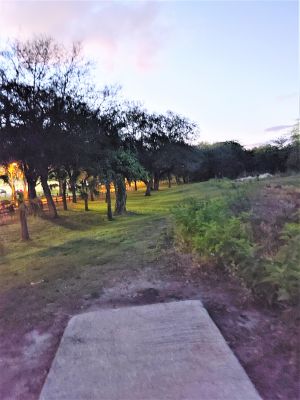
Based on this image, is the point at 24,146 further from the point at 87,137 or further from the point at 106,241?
the point at 106,241

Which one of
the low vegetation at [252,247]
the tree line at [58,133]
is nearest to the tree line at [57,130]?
the tree line at [58,133]

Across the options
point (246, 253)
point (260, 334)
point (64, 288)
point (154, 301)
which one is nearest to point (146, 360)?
point (260, 334)

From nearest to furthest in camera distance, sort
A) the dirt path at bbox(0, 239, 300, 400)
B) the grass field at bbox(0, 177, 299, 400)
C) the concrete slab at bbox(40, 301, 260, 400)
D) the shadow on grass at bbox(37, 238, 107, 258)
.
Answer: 1. the concrete slab at bbox(40, 301, 260, 400)
2. the dirt path at bbox(0, 239, 300, 400)
3. the grass field at bbox(0, 177, 299, 400)
4. the shadow on grass at bbox(37, 238, 107, 258)

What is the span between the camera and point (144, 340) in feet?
10.2

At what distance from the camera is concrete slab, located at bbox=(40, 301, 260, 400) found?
2.40 m

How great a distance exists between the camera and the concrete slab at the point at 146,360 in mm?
2404

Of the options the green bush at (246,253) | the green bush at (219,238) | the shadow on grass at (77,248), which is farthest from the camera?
the shadow on grass at (77,248)

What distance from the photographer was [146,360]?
2.78 m

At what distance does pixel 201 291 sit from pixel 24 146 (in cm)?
979

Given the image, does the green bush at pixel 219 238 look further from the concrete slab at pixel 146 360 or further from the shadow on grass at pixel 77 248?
the shadow on grass at pixel 77 248

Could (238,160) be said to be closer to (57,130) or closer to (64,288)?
(57,130)

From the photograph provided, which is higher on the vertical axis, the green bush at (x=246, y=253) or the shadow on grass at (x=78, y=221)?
the green bush at (x=246, y=253)

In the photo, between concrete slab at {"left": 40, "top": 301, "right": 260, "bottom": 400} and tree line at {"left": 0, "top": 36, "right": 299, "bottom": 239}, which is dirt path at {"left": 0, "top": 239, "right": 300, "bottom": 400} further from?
tree line at {"left": 0, "top": 36, "right": 299, "bottom": 239}

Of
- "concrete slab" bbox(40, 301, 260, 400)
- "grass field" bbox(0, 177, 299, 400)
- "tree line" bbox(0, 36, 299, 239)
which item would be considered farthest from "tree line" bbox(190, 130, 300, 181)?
"concrete slab" bbox(40, 301, 260, 400)
